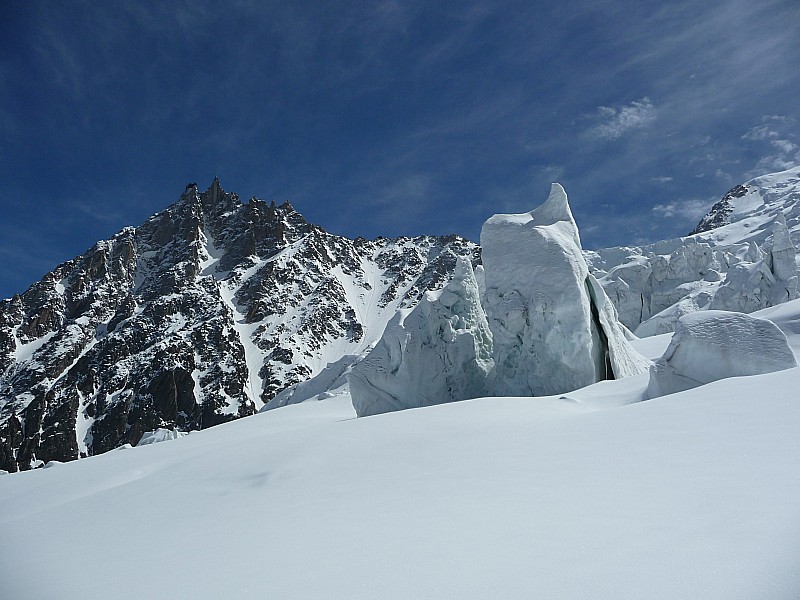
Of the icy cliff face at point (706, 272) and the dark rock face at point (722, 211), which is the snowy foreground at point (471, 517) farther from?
the dark rock face at point (722, 211)

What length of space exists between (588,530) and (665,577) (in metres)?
0.59

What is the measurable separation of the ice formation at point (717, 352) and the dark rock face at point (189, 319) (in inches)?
3877

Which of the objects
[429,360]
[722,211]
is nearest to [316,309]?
[722,211]

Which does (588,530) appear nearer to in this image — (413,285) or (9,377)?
(9,377)

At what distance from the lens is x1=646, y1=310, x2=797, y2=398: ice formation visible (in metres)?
7.96

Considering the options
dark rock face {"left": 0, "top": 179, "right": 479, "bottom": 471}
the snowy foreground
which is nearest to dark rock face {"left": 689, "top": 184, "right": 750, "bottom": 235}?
dark rock face {"left": 0, "top": 179, "right": 479, "bottom": 471}

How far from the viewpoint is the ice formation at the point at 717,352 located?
7965mm

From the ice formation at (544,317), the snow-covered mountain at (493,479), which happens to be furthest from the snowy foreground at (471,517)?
the ice formation at (544,317)

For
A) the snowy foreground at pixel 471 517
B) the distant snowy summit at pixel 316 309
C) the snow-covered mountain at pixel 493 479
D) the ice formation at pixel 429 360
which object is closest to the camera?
the snowy foreground at pixel 471 517

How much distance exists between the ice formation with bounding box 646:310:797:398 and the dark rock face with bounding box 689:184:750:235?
102 metres

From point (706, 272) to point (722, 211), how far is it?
205 feet

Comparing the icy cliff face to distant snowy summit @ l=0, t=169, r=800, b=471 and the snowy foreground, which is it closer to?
distant snowy summit @ l=0, t=169, r=800, b=471

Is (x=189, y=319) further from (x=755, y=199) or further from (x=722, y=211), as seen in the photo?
(x=755, y=199)

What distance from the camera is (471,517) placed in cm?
354
